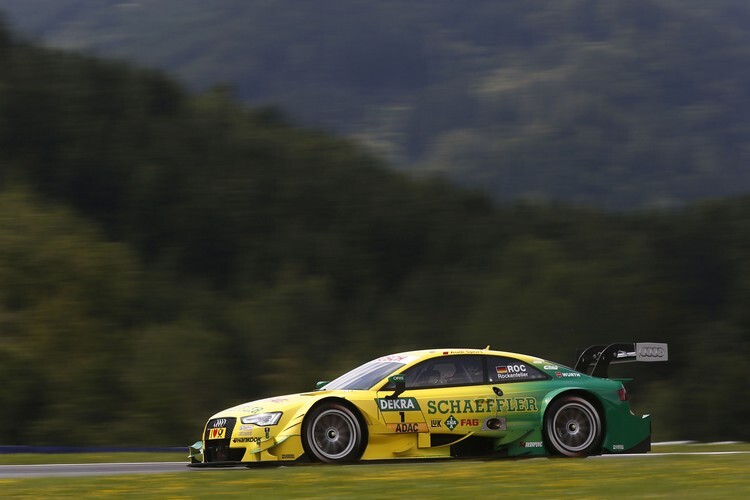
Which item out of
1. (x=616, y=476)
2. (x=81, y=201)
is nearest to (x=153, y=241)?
(x=81, y=201)

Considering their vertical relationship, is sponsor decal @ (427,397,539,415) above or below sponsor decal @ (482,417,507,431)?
above

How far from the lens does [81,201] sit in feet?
132

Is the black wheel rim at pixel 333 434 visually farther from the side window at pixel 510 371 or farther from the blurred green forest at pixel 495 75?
the blurred green forest at pixel 495 75

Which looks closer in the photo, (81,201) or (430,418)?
(430,418)

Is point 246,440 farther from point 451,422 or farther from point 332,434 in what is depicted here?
point 451,422

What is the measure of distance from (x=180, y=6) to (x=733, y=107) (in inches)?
1364

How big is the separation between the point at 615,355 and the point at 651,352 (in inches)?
16.3

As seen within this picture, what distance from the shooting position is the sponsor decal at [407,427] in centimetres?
1141

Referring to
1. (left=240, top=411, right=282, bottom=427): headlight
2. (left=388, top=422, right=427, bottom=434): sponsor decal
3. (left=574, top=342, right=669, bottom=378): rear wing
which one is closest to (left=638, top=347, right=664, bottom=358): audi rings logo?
(left=574, top=342, right=669, bottom=378): rear wing

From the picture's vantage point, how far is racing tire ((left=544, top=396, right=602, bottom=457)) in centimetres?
1182

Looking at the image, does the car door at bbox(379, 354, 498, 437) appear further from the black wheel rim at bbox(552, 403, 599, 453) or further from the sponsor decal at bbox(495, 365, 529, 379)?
the black wheel rim at bbox(552, 403, 599, 453)

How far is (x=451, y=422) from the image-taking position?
11586 millimetres

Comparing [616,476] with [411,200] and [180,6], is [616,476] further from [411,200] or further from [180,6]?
[180,6]

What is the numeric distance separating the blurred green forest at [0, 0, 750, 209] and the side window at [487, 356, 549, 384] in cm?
3258
